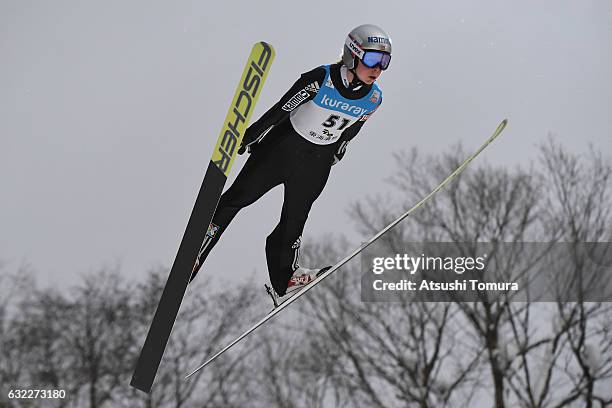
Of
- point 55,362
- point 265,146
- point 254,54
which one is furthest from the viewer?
point 55,362

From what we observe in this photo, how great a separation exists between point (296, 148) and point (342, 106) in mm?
339

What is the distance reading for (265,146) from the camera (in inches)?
147

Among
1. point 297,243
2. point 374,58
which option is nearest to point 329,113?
point 374,58

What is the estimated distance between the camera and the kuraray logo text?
3.57 metres

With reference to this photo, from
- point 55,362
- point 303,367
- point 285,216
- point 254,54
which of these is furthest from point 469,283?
point 254,54

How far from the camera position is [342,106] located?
11.8 feet

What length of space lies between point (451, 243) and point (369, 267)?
4.39ft

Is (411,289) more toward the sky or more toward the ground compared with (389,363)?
more toward the sky

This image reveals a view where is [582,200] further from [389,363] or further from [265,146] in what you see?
[265,146]

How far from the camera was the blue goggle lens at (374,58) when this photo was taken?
344 centimetres
